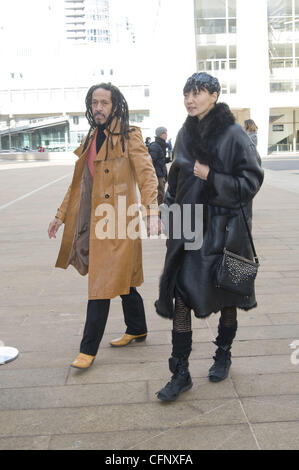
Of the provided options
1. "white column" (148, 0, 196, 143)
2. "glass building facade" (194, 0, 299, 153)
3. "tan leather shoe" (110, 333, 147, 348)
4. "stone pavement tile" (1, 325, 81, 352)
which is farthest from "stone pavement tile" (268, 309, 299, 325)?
"white column" (148, 0, 196, 143)

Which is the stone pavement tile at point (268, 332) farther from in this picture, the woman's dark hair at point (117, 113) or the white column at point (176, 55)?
the white column at point (176, 55)

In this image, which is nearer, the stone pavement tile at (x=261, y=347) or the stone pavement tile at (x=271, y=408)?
the stone pavement tile at (x=271, y=408)

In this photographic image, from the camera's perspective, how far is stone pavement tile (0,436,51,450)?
2602 millimetres

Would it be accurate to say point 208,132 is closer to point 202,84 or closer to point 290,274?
point 202,84

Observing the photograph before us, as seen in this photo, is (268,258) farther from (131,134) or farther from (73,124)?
(73,124)

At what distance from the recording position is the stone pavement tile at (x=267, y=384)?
3119 millimetres

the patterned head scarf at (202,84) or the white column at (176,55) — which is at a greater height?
the white column at (176,55)

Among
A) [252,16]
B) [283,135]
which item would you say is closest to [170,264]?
[252,16]

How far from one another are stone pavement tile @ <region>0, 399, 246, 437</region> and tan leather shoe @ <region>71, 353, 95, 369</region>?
510 mm

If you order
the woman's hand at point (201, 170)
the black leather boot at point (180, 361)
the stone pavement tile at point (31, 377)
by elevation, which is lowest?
the stone pavement tile at point (31, 377)

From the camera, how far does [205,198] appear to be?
2982 mm

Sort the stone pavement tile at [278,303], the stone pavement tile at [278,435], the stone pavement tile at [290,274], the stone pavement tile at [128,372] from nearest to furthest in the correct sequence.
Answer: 1. the stone pavement tile at [278,435]
2. the stone pavement tile at [128,372]
3. the stone pavement tile at [278,303]
4. the stone pavement tile at [290,274]

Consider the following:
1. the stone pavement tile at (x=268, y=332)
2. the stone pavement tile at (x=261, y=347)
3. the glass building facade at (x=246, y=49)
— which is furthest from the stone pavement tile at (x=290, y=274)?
the glass building facade at (x=246, y=49)
